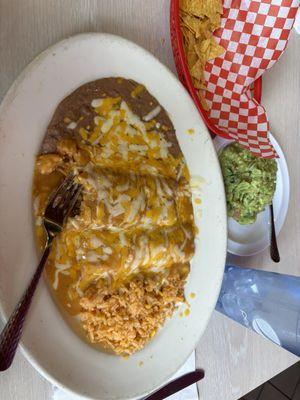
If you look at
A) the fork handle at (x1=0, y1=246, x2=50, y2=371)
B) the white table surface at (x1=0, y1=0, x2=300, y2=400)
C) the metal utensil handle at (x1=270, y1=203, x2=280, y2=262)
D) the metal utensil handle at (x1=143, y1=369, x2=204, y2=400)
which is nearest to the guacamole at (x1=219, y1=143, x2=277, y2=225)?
the metal utensil handle at (x1=270, y1=203, x2=280, y2=262)

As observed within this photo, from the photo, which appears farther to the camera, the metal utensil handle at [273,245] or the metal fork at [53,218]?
the metal utensil handle at [273,245]

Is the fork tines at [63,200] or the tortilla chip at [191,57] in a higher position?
the tortilla chip at [191,57]

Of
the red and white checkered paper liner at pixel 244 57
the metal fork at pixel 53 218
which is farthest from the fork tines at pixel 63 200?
the red and white checkered paper liner at pixel 244 57

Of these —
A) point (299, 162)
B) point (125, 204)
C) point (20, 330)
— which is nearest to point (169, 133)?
point (125, 204)

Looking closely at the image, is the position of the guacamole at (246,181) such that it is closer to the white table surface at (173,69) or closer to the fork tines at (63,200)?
the white table surface at (173,69)

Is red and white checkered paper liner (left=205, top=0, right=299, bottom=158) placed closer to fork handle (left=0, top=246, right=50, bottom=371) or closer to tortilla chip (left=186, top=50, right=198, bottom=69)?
tortilla chip (left=186, top=50, right=198, bottom=69)

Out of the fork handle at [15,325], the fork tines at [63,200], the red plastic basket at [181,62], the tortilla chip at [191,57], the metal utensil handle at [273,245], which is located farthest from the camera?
the metal utensil handle at [273,245]

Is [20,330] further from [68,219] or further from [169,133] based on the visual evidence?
[169,133]
